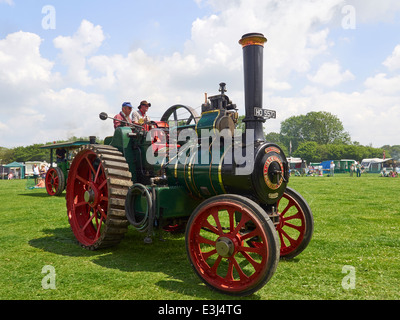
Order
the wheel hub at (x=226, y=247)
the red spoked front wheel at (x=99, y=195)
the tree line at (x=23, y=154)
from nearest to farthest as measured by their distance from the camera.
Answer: the wheel hub at (x=226, y=247)
the red spoked front wheel at (x=99, y=195)
the tree line at (x=23, y=154)

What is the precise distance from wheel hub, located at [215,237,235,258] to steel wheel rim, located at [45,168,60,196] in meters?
11.3

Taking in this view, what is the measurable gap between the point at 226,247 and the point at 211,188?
947mm

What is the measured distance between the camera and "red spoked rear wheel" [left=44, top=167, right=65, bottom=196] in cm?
1279

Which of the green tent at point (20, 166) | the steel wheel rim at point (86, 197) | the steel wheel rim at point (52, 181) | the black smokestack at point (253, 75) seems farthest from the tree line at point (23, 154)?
the black smokestack at point (253, 75)

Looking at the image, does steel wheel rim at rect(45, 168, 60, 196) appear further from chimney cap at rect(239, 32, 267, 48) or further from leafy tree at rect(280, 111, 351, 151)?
leafy tree at rect(280, 111, 351, 151)

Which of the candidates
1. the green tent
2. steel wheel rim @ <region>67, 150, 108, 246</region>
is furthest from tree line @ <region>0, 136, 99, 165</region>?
steel wheel rim @ <region>67, 150, 108, 246</region>

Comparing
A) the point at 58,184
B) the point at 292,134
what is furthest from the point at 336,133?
the point at 58,184

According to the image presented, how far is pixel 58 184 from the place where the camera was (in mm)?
12836

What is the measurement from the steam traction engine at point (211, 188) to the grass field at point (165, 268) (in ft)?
1.05

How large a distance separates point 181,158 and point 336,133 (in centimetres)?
8164

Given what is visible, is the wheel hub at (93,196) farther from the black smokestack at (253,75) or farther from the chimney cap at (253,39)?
the chimney cap at (253,39)

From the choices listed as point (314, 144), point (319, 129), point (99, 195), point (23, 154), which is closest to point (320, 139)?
point (319, 129)

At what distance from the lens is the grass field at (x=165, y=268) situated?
3254 mm

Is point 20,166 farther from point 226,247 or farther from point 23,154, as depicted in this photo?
point 226,247
